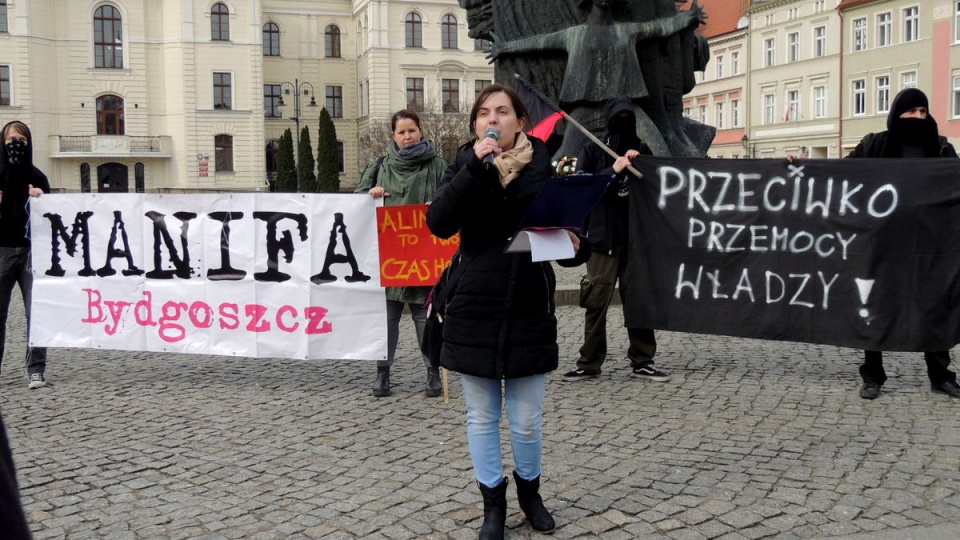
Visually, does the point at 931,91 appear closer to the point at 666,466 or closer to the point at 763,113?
the point at 763,113

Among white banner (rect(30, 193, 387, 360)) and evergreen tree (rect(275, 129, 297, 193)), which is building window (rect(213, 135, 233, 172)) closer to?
evergreen tree (rect(275, 129, 297, 193))

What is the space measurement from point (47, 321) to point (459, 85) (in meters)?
70.6

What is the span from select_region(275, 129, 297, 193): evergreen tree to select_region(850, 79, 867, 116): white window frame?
33.3m

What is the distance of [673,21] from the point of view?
451 inches

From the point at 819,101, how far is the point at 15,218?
59.1 m

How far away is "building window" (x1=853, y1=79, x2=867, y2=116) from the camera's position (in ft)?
188

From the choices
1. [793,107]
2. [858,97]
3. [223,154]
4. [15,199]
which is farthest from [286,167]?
[15,199]

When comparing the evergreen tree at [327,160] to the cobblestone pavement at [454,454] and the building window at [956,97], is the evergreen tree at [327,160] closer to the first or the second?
the building window at [956,97]

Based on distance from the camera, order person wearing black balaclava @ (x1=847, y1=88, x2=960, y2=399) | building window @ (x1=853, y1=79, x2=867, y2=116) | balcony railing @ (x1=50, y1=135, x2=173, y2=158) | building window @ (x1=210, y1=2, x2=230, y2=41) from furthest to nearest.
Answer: building window @ (x1=210, y1=2, x2=230, y2=41) → balcony railing @ (x1=50, y1=135, x2=173, y2=158) → building window @ (x1=853, y1=79, x2=867, y2=116) → person wearing black balaclava @ (x1=847, y1=88, x2=960, y2=399)

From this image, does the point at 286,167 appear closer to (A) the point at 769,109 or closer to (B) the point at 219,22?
(B) the point at 219,22

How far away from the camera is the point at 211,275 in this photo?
7766mm


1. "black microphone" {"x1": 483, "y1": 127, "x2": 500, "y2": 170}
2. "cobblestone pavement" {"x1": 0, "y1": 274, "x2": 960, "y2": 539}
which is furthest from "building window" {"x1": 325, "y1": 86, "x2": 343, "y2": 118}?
"black microphone" {"x1": 483, "y1": 127, "x2": 500, "y2": 170}

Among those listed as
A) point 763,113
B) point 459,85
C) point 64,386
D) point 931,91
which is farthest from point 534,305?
point 459,85

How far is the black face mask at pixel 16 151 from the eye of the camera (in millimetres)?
7711
